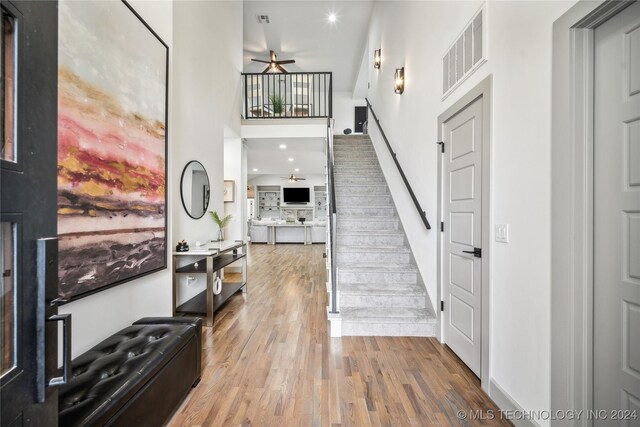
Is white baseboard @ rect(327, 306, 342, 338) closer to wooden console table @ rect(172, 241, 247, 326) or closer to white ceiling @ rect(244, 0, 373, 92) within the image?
wooden console table @ rect(172, 241, 247, 326)

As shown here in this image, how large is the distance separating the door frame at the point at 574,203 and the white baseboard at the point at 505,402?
29cm

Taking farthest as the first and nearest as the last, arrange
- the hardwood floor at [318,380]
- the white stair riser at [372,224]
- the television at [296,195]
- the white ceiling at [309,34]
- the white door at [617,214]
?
the television at [296,195] → the white ceiling at [309,34] → the white stair riser at [372,224] → the hardwood floor at [318,380] → the white door at [617,214]

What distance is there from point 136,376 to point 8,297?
3.10 ft

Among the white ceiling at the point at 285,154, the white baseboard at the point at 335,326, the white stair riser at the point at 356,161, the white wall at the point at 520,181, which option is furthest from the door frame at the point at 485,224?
the white ceiling at the point at 285,154

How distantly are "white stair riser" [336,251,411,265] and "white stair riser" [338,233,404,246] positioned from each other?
277 mm

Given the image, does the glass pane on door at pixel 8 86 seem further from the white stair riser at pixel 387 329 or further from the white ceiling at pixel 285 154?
the white ceiling at pixel 285 154

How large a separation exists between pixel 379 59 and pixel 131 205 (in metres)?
5.69

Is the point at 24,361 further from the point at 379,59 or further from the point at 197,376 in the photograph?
the point at 379,59

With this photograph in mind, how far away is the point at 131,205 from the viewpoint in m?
2.13

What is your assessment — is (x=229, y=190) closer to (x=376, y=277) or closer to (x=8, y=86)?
(x=376, y=277)

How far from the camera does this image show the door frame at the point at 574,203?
134 cm

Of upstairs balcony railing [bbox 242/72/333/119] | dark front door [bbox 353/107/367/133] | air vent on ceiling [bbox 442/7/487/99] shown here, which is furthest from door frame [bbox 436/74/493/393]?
dark front door [bbox 353/107/367/133]

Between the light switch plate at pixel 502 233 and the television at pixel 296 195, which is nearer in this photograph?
the light switch plate at pixel 502 233

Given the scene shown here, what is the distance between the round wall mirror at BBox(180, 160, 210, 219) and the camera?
11.7 feet
